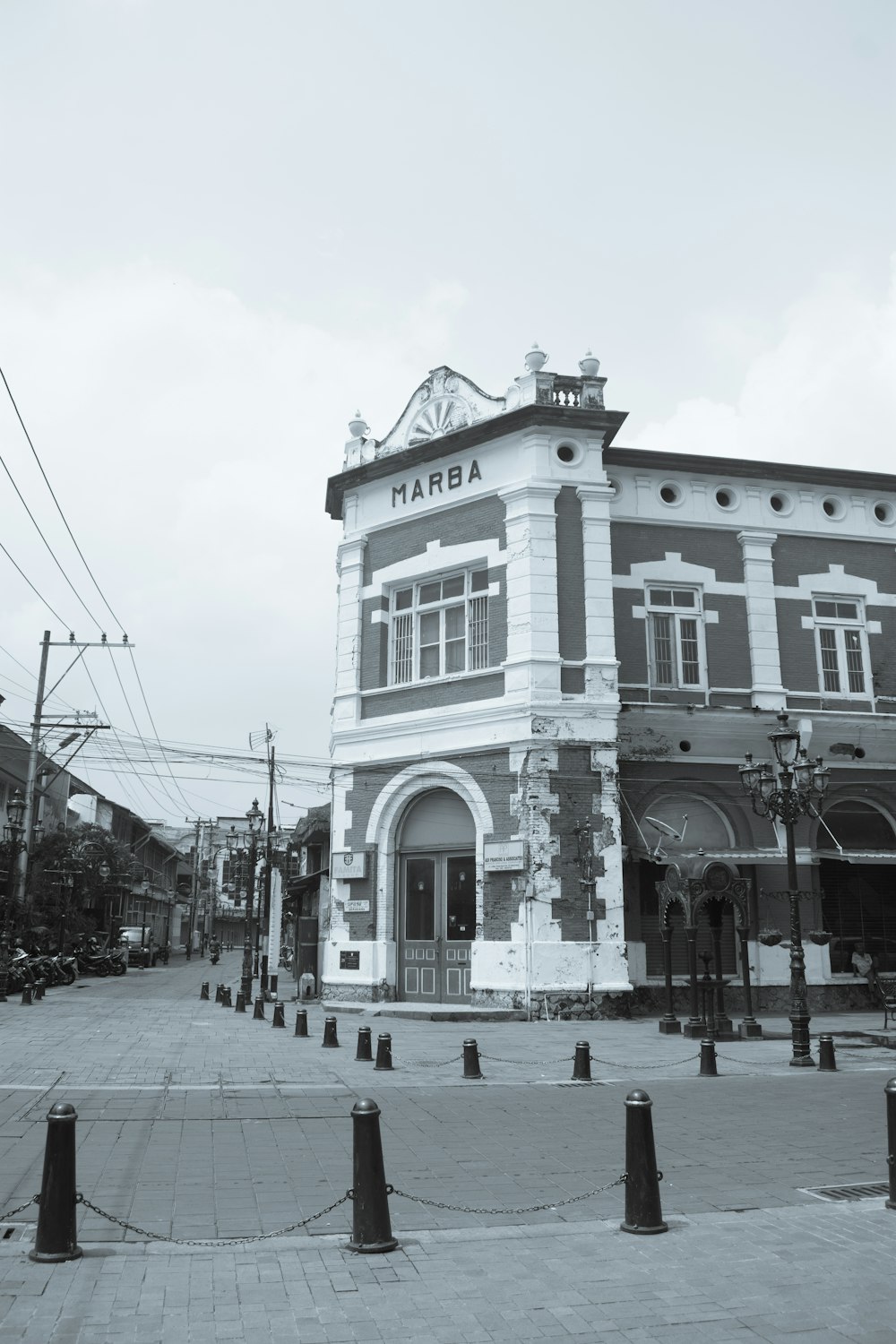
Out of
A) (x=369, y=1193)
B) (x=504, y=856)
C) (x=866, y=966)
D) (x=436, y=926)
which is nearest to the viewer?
(x=369, y=1193)

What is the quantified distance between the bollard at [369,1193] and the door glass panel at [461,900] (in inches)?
617

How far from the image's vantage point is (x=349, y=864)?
23297 millimetres

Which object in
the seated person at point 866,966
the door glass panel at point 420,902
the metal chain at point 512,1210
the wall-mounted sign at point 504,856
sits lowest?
the metal chain at point 512,1210

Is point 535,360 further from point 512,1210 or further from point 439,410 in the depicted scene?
point 512,1210

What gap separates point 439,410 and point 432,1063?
14.9 meters

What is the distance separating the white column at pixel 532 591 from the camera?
2150 cm

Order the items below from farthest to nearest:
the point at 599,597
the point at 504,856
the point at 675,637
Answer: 1. the point at 675,637
2. the point at 599,597
3. the point at 504,856

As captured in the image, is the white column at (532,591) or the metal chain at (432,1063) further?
the white column at (532,591)

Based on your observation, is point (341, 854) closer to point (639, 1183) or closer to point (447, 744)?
point (447, 744)

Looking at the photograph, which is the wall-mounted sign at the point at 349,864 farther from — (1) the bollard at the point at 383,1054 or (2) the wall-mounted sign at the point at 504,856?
(1) the bollard at the point at 383,1054

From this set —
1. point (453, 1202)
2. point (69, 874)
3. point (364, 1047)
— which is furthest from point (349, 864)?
point (69, 874)

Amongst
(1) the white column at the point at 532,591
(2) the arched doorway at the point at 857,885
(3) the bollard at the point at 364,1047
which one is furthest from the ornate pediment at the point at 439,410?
(3) the bollard at the point at 364,1047

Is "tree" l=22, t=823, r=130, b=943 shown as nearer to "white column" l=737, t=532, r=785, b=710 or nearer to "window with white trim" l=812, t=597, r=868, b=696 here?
"white column" l=737, t=532, r=785, b=710

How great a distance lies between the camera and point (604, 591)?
2230 centimetres
